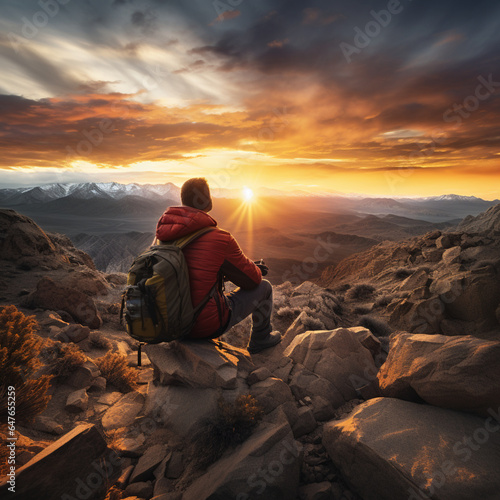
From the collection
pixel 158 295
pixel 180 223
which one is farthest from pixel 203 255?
pixel 158 295

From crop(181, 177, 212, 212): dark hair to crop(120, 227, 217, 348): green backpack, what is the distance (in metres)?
0.70

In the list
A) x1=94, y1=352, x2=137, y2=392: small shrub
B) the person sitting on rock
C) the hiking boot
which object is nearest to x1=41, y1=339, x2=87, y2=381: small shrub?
x1=94, y1=352, x2=137, y2=392: small shrub

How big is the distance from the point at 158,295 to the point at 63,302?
5.42 meters

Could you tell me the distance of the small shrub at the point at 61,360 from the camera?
352 centimetres

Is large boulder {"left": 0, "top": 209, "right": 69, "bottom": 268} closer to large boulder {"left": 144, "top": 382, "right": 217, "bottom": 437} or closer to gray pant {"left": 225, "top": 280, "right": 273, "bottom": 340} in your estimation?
large boulder {"left": 144, "top": 382, "right": 217, "bottom": 437}

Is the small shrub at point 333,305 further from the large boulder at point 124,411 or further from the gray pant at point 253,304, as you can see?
the large boulder at point 124,411

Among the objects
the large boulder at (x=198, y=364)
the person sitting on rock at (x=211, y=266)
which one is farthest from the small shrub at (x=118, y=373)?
the person sitting on rock at (x=211, y=266)

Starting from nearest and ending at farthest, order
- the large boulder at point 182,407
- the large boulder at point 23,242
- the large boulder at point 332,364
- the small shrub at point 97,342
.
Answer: the large boulder at point 182,407
the large boulder at point 332,364
the small shrub at point 97,342
the large boulder at point 23,242

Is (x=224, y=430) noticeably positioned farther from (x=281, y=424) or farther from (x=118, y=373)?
(x=118, y=373)

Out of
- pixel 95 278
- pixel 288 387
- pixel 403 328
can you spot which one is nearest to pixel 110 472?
pixel 288 387

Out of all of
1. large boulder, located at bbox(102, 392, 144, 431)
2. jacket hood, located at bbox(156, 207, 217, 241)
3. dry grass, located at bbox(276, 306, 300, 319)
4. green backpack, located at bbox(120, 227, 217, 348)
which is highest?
jacket hood, located at bbox(156, 207, 217, 241)

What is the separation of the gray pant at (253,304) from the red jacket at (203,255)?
286 mm

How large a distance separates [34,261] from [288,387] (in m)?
11.4

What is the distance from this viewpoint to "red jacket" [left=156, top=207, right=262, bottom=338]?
114 inches
